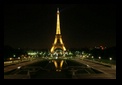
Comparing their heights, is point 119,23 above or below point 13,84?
above

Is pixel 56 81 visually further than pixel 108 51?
No

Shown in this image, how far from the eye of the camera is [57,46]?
36906 millimetres

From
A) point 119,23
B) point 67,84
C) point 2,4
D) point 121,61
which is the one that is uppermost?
point 2,4

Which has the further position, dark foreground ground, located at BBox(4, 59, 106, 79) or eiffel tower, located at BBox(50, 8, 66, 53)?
eiffel tower, located at BBox(50, 8, 66, 53)

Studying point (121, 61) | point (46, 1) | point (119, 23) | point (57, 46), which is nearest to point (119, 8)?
point (119, 23)

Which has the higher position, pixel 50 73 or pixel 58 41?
pixel 58 41

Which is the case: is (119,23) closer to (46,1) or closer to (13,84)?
(46,1)

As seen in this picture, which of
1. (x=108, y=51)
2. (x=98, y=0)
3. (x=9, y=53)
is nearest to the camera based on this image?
(x=98, y=0)

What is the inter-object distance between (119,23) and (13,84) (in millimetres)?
3738

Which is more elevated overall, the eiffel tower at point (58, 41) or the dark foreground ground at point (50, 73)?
the eiffel tower at point (58, 41)

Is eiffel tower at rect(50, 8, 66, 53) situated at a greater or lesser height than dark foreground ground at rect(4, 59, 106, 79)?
greater

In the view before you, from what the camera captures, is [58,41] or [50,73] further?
[58,41]

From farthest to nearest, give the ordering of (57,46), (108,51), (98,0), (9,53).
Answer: (57,46) < (108,51) < (9,53) < (98,0)

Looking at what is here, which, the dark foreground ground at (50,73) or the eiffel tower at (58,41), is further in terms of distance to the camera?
the eiffel tower at (58,41)
